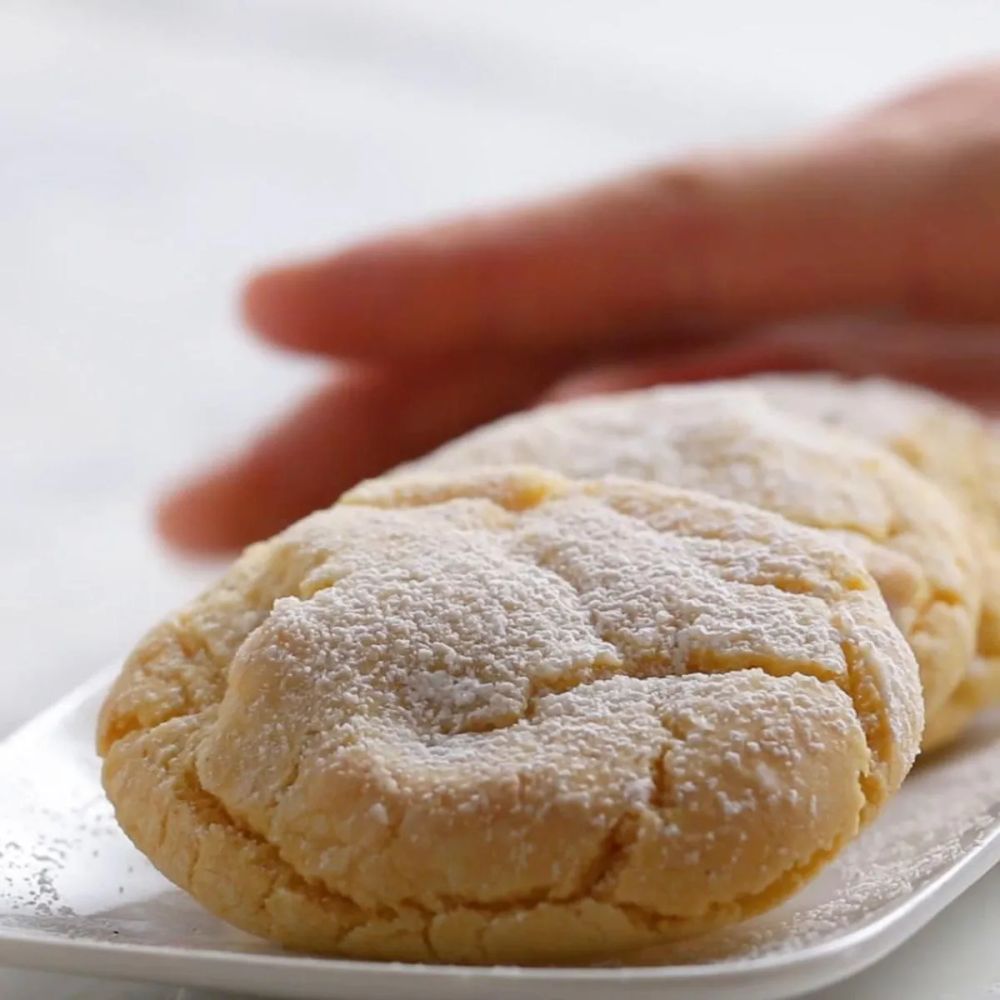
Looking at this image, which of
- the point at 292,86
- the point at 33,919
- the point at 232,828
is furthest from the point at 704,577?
the point at 292,86

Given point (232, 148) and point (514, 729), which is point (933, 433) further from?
point (232, 148)

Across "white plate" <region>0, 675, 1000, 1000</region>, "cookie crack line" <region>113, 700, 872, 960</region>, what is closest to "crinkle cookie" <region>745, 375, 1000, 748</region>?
"white plate" <region>0, 675, 1000, 1000</region>

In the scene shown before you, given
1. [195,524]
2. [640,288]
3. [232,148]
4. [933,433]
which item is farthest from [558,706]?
[232,148]

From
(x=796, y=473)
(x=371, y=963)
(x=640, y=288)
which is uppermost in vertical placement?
(x=640, y=288)

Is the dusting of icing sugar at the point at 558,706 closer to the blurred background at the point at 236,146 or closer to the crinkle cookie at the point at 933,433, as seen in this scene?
the crinkle cookie at the point at 933,433

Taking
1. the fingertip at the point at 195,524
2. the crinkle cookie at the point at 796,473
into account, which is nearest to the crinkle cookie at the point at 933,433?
the crinkle cookie at the point at 796,473
